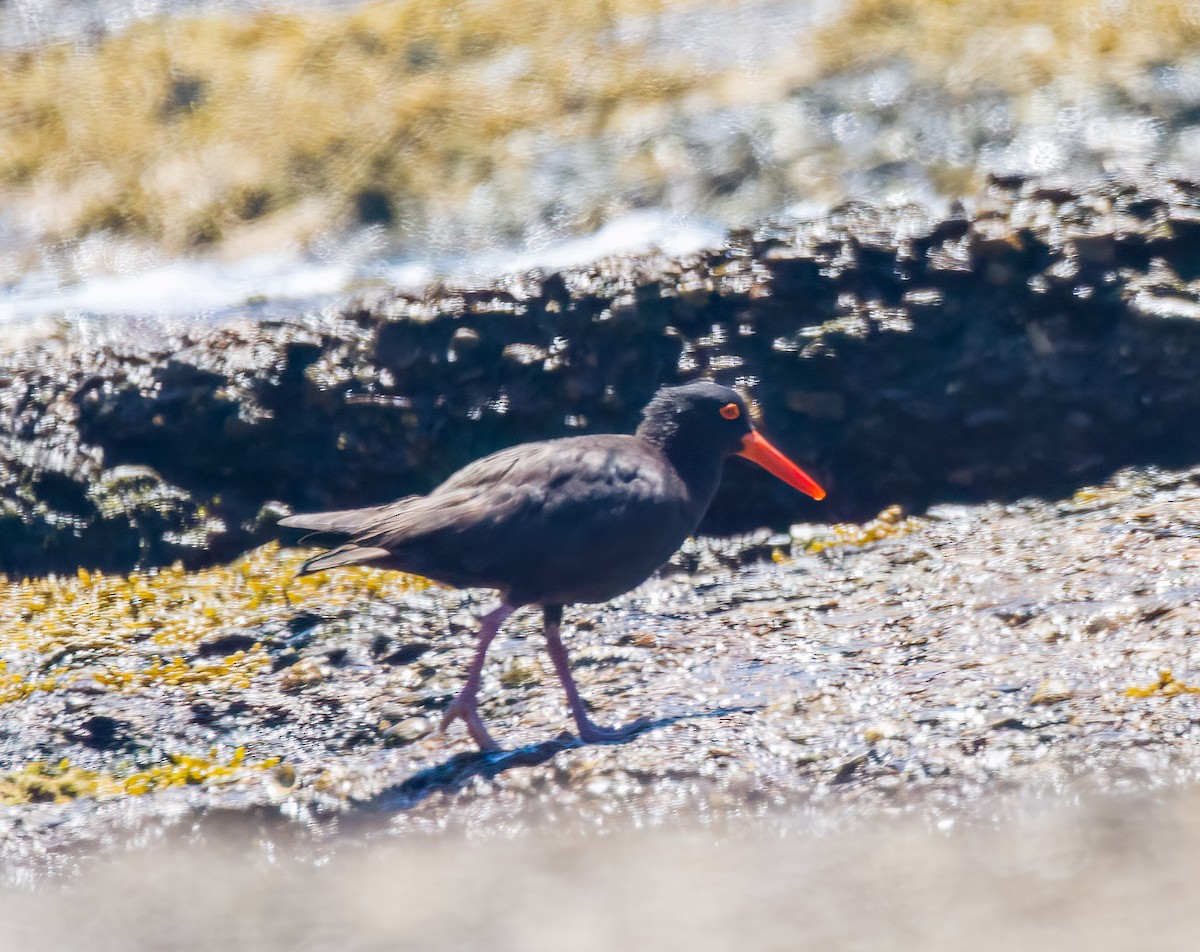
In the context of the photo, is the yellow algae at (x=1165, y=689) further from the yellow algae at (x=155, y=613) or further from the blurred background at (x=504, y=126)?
the blurred background at (x=504, y=126)

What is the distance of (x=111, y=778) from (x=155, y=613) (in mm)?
1592

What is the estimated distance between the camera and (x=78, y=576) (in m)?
7.41

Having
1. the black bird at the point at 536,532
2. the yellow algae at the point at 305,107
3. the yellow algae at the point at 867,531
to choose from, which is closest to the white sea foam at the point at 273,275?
the yellow algae at the point at 305,107

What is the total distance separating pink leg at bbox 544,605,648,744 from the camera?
5230 millimetres

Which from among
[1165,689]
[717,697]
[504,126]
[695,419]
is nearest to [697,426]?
[695,419]

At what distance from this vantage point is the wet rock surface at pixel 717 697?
15.4 ft

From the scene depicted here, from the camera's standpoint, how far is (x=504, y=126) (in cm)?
994

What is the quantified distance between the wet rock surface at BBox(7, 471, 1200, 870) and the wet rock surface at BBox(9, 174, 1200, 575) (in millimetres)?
429

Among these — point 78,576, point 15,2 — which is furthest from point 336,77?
point 78,576

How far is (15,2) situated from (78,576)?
685 centimetres

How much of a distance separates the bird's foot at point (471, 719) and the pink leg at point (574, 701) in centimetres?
34

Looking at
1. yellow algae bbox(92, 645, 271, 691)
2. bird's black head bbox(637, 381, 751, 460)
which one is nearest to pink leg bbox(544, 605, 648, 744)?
bird's black head bbox(637, 381, 751, 460)

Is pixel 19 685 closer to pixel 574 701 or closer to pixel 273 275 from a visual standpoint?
pixel 574 701

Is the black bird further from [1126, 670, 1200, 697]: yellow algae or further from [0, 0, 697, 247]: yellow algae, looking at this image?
[0, 0, 697, 247]: yellow algae
